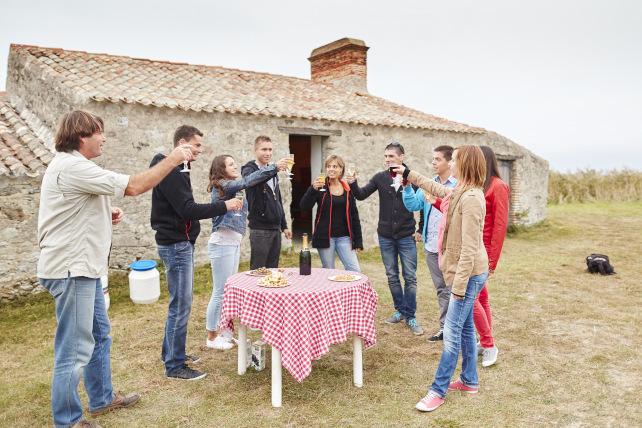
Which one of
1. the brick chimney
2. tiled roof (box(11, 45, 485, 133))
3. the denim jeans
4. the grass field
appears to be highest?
the brick chimney

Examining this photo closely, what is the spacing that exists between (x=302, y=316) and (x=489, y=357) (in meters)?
1.91

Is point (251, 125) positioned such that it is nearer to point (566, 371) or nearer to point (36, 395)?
point (36, 395)

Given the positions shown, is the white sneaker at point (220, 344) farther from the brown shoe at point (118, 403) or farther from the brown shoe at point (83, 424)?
the brown shoe at point (83, 424)

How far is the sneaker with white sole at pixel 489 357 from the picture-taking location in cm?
416

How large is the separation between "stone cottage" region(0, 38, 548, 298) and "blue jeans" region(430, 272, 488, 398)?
232 inches

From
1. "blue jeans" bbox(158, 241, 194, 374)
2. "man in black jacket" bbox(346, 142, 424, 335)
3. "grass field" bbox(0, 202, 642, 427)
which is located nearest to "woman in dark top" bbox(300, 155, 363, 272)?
"man in black jacket" bbox(346, 142, 424, 335)

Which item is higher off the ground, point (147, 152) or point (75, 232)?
point (147, 152)

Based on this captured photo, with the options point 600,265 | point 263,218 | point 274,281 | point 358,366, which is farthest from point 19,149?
point 600,265

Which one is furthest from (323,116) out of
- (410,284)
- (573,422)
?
(573,422)

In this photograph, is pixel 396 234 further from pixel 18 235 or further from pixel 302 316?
pixel 18 235

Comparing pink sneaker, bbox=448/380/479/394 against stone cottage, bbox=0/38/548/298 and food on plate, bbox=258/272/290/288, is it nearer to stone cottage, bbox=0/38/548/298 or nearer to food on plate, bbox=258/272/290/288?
food on plate, bbox=258/272/290/288

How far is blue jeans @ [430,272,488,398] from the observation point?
3.33 metres

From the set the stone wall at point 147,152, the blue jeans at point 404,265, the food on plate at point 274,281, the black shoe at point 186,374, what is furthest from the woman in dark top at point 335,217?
the stone wall at point 147,152

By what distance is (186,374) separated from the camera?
394 centimetres
